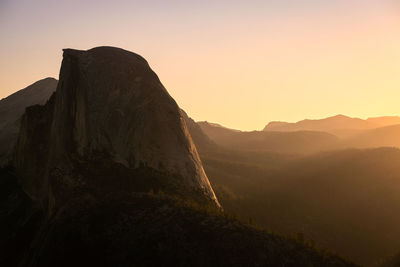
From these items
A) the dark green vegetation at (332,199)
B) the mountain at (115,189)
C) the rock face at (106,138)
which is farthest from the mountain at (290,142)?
the mountain at (115,189)

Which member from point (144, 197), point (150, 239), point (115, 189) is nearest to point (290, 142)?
point (115, 189)

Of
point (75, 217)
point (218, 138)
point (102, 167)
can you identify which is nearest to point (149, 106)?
point (102, 167)

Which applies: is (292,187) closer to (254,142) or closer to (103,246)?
(103,246)

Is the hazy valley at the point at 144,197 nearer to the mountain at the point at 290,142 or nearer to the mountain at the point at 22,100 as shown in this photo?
the mountain at the point at 22,100

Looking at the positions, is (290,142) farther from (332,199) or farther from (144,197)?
(144,197)

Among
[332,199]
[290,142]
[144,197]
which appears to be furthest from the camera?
[290,142]

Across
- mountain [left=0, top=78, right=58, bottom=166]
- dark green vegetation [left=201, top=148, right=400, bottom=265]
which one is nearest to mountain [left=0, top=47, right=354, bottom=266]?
dark green vegetation [left=201, top=148, right=400, bottom=265]

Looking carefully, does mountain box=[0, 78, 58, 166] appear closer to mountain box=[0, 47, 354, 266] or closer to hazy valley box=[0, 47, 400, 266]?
mountain box=[0, 47, 354, 266]
